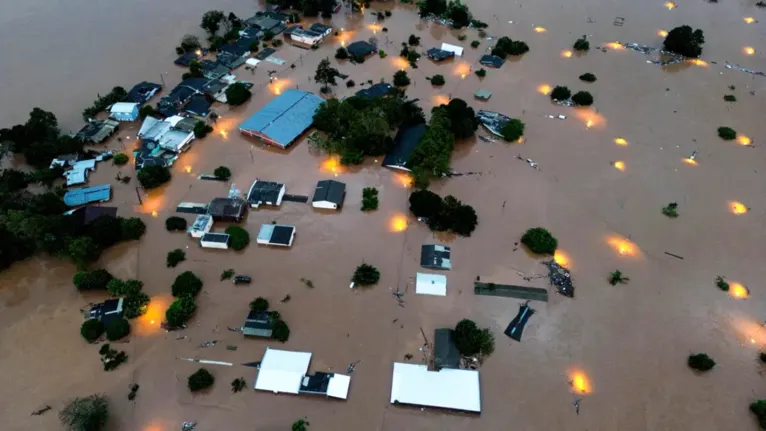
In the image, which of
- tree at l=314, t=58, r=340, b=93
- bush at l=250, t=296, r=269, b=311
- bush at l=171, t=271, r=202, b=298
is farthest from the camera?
tree at l=314, t=58, r=340, b=93

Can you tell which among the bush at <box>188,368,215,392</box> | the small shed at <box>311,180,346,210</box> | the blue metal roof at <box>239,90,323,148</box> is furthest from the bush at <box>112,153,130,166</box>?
the bush at <box>188,368,215,392</box>

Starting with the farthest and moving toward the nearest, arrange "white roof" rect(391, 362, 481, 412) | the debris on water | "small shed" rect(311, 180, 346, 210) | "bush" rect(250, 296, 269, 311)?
1. "small shed" rect(311, 180, 346, 210)
2. the debris on water
3. "bush" rect(250, 296, 269, 311)
4. "white roof" rect(391, 362, 481, 412)

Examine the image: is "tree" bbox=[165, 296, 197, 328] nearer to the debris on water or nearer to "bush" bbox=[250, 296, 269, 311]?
"bush" bbox=[250, 296, 269, 311]

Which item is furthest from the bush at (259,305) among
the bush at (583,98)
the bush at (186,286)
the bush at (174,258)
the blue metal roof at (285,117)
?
the bush at (583,98)

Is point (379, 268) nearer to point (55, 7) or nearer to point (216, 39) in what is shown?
point (216, 39)

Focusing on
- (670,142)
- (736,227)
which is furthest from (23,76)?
(736,227)

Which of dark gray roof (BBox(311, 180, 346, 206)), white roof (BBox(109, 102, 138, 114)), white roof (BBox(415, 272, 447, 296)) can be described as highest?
white roof (BBox(109, 102, 138, 114))

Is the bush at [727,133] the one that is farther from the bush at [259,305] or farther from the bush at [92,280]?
the bush at [92,280]
